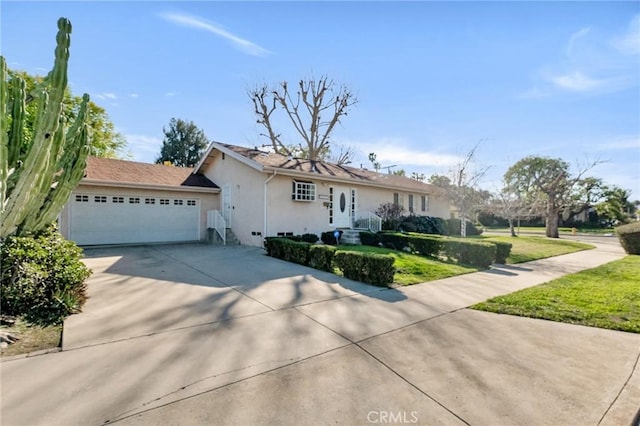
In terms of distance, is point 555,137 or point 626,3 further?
point 555,137

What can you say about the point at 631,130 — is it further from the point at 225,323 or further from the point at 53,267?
the point at 53,267

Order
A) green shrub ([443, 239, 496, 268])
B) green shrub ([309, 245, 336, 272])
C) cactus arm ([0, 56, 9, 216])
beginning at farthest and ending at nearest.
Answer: green shrub ([443, 239, 496, 268]), green shrub ([309, 245, 336, 272]), cactus arm ([0, 56, 9, 216])

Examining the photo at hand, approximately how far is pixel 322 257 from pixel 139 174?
11150 mm

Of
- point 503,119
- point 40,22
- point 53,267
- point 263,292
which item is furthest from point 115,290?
point 503,119

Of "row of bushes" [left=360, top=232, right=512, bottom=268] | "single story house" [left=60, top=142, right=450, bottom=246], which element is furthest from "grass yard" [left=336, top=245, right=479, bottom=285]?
"single story house" [left=60, top=142, right=450, bottom=246]

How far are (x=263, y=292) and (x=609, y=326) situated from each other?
5.96m

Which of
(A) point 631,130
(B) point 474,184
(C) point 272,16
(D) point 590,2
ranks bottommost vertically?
(B) point 474,184

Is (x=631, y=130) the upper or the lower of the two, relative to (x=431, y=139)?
lower

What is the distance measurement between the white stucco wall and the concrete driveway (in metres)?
8.20

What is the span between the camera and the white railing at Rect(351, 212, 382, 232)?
1529cm

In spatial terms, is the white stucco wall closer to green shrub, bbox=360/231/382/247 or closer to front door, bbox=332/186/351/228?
front door, bbox=332/186/351/228

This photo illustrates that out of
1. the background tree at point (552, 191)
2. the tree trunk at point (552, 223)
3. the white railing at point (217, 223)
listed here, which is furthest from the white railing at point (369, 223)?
the tree trunk at point (552, 223)

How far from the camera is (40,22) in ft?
20.4

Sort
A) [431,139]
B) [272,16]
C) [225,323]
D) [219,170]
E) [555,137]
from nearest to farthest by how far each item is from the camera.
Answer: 1. [225,323]
2. [272,16]
3. [555,137]
4. [219,170]
5. [431,139]
